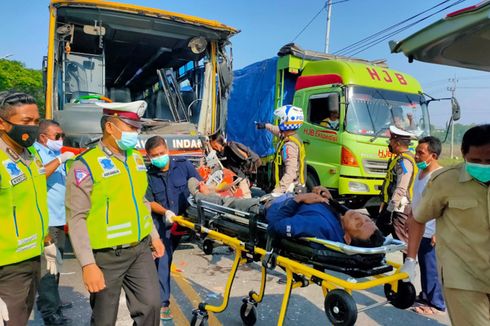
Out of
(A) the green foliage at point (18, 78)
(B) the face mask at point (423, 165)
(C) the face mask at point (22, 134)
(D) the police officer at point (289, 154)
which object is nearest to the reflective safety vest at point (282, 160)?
(D) the police officer at point (289, 154)

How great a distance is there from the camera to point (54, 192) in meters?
3.49

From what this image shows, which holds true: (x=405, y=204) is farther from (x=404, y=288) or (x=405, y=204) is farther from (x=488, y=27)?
(x=488, y=27)

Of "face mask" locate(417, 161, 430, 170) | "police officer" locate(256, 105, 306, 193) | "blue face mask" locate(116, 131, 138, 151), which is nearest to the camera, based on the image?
"blue face mask" locate(116, 131, 138, 151)

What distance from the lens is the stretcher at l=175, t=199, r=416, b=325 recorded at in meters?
2.17

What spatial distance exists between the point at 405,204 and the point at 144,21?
4.47 meters

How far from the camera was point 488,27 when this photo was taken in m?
1.63

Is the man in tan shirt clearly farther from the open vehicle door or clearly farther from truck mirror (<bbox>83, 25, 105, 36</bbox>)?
truck mirror (<bbox>83, 25, 105, 36</bbox>)

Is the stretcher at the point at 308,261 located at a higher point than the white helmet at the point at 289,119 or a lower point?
lower

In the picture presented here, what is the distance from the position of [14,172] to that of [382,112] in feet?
20.1

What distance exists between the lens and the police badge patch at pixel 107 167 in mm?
2307

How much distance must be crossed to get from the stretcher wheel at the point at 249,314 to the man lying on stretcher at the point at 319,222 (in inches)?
38.7

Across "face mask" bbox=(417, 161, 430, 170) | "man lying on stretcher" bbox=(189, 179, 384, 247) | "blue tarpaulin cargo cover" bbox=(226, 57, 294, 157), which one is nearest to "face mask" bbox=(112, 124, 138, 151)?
"man lying on stretcher" bbox=(189, 179, 384, 247)

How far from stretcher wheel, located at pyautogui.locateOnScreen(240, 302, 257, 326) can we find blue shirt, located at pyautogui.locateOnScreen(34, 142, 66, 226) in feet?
5.69

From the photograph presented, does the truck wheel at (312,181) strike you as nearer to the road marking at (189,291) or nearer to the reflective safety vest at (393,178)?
the reflective safety vest at (393,178)
